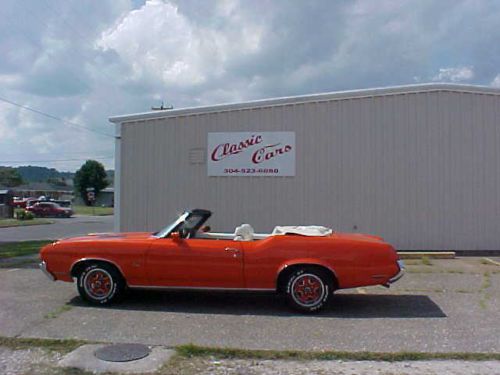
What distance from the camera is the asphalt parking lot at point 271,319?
5.65m

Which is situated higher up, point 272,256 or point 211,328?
point 272,256

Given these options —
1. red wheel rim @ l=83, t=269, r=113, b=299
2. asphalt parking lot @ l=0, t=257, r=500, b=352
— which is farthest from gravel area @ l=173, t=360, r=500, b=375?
red wheel rim @ l=83, t=269, r=113, b=299

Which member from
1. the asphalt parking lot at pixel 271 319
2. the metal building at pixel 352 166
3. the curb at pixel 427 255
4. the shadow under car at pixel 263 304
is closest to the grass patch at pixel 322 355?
the asphalt parking lot at pixel 271 319

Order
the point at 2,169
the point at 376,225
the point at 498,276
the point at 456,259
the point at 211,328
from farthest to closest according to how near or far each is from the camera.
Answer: the point at 2,169 → the point at 376,225 → the point at 456,259 → the point at 498,276 → the point at 211,328

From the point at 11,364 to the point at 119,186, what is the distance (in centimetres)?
854

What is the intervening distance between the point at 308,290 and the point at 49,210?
45780 mm

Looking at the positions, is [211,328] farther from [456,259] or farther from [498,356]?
[456,259]

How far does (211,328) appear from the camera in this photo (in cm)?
614

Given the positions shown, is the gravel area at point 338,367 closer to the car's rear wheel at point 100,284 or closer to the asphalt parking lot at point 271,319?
the asphalt parking lot at point 271,319

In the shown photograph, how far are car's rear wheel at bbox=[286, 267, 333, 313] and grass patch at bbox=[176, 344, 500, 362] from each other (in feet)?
5.00

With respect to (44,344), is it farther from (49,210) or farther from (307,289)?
(49,210)

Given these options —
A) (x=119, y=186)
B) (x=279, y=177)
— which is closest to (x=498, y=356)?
(x=279, y=177)

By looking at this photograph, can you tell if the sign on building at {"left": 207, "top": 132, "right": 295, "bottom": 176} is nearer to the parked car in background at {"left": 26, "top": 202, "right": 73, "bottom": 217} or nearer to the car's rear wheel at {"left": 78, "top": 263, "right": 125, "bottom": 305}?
the car's rear wheel at {"left": 78, "top": 263, "right": 125, "bottom": 305}

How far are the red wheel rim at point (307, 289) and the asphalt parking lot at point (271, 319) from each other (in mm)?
211
